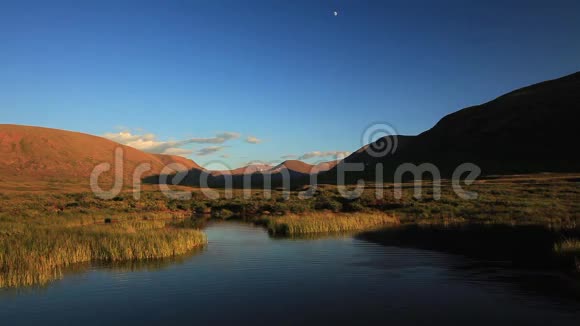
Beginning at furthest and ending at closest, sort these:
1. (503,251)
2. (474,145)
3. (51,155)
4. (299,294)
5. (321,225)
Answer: (51,155)
(474,145)
(321,225)
(503,251)
(299,294)

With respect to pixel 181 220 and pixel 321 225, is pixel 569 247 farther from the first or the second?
pixel 181 220

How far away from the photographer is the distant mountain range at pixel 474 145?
93312 millimetres

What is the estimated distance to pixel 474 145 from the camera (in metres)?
109

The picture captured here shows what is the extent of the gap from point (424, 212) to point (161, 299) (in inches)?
Result: 1080

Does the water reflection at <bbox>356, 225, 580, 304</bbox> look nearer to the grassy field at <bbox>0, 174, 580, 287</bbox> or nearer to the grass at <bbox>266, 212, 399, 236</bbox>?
the grassy field at <bbox>0, 174, 580, 287</bbox>

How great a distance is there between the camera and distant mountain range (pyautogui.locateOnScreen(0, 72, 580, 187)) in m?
93.3

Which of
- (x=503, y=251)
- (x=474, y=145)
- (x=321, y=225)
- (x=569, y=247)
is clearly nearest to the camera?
(x=569, y=247)

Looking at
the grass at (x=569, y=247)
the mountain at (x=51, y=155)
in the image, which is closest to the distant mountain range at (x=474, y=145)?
the mountain at (x=51, y=155)

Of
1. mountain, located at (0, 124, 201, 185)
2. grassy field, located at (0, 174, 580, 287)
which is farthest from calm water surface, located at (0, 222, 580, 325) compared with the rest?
mountain, located at (0, 124, 201, 185)

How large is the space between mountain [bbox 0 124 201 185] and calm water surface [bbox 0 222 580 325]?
11296 cm

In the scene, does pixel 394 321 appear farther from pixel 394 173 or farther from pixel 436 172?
pixel 394 173

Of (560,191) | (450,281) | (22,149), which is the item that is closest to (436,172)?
(560,191)

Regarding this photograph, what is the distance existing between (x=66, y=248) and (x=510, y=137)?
108128mm

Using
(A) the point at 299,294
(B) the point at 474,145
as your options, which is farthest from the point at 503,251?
(B) the point at 474,145
